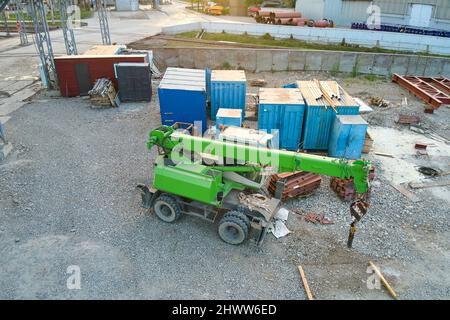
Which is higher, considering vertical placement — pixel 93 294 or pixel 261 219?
pixel 261 219

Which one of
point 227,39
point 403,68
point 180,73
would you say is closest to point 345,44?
point 403,68

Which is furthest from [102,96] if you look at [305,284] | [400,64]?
[400,64]

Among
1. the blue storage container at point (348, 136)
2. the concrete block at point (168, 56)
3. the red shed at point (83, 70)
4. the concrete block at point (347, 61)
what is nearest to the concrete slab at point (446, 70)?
the concrete block at point (347, 61)

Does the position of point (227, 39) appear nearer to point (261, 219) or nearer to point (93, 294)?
point (261, 219)

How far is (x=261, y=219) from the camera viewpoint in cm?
853

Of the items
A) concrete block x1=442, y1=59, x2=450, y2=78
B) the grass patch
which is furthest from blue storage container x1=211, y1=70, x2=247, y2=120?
concrete block x1=442, y1=59, x2=450, y2=78

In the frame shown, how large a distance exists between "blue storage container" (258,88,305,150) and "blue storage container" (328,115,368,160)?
141cm

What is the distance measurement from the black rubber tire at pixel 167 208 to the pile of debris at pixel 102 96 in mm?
9567

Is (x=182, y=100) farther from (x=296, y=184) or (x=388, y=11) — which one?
(x=388, y=11)

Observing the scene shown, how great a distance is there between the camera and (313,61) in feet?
74.7

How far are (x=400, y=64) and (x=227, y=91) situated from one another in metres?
13.7

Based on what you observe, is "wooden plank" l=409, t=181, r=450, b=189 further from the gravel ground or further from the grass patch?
the grass patch

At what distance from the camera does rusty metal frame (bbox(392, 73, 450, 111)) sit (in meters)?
17.4
